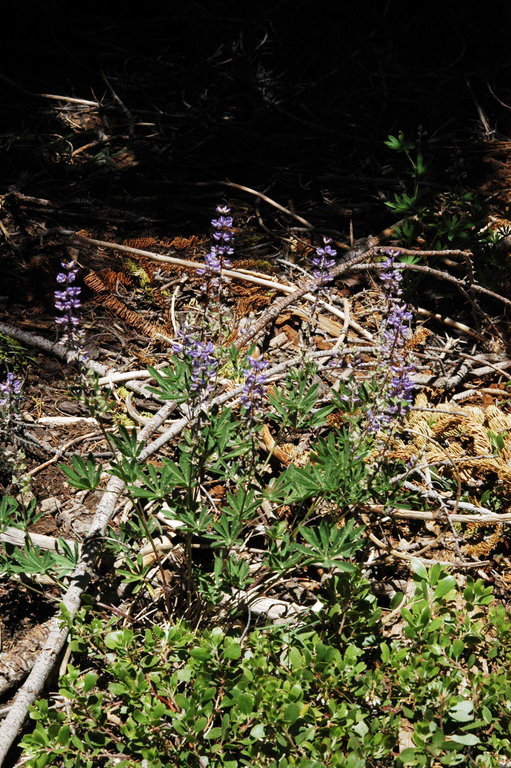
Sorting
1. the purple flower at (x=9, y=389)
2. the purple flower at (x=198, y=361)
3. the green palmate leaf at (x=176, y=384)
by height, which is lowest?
the green palmate leaf at (x=176, y=384)

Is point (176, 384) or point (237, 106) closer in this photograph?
point (176, 384)

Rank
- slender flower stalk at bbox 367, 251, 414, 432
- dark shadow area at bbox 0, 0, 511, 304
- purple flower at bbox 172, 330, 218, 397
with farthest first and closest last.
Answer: dark shadow area at bbox 0, 0, 511, 304 < slender flower stalk at bbox 367, 251, 414, 432 < purple flower at bbox 172, 330, 218, 397

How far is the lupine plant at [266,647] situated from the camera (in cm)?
210

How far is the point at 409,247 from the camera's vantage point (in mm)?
3807

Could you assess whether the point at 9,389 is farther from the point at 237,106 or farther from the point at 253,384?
the point at 237,106

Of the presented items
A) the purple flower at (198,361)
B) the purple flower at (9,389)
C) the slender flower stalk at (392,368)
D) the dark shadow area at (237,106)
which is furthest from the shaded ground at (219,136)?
the slender flower stalk at (392,368)

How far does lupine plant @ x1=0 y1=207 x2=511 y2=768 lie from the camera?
6.88 feet

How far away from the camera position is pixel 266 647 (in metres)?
2.35

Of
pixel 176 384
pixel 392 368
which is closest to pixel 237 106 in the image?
pixel 176 384

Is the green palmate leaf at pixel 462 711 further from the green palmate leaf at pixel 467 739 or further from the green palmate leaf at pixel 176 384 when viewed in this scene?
the green palmate leaf at pixel 176 384

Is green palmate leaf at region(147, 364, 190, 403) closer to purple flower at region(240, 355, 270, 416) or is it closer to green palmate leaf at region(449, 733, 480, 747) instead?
purple flower at region(240, 355, 270, 416)

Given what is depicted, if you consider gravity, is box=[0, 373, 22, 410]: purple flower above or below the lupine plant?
above

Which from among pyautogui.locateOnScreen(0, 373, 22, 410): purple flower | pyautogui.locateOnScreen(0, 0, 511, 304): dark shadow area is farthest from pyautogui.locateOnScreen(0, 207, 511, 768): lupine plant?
pyautogui.locateOnScreen(0, 0, 511, 304): dark shadow area

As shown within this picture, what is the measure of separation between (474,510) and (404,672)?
3.04ft
